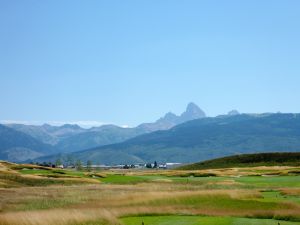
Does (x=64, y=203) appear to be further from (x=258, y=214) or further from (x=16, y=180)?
(x=16, y=180)

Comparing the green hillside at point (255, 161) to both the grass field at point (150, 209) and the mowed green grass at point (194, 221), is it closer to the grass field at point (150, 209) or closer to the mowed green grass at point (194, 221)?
the grass field at point (150, 209)

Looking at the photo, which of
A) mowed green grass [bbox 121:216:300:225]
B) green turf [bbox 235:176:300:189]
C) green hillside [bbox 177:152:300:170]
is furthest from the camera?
green hillside [bbox 177:152:300:170]

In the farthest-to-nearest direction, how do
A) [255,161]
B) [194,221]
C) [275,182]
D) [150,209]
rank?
[255,161], [275,182], [150,209], [194,221]

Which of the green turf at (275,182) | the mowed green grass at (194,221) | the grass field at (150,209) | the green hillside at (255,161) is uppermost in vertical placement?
the green hillside at (255,161)

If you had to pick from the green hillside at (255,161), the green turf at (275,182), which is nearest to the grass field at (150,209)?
the green turf at (275,182)

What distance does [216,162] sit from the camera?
7500 inches

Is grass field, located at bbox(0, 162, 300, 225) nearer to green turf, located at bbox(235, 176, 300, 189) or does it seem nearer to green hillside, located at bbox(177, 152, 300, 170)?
green turf, located at bbox(235, 176, 300, 189)

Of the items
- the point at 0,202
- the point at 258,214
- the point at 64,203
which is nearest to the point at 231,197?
the point at 258,214

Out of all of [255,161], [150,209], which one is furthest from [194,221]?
[255,161]

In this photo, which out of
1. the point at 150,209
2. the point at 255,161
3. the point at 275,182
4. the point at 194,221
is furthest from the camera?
the point at 255,161

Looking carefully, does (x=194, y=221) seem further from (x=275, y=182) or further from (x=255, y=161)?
(x=255, y=161)

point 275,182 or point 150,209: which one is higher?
point 275,182

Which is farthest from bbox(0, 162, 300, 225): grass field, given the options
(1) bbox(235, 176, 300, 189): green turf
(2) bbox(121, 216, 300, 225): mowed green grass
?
(1) bbox(235, 176, 300, 189): green turf

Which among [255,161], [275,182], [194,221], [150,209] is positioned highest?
[255,161]
